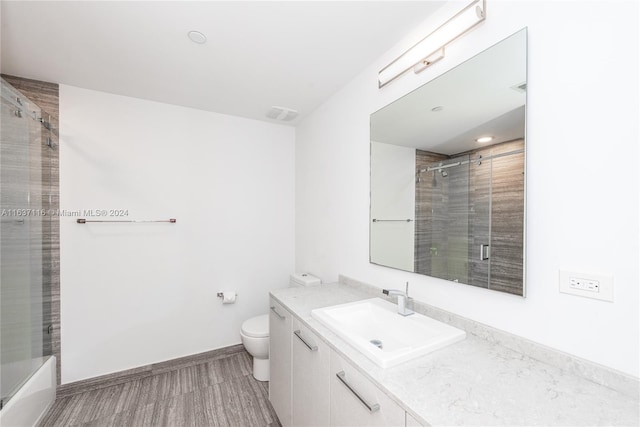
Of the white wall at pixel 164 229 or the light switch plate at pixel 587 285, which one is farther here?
the white wall at pixel 164 229

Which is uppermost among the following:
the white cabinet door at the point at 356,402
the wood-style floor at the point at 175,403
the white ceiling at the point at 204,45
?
the white ceiling at the point at 204,45

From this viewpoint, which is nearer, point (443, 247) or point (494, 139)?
point (494, 139)

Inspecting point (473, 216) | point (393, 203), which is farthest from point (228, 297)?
point (473, 216)

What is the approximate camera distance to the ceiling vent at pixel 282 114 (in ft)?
8.62

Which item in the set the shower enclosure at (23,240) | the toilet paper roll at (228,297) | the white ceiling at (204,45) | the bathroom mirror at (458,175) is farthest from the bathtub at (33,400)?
the bathroom mirror at (458,175)

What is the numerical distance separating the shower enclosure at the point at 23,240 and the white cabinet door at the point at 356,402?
6.06 feet

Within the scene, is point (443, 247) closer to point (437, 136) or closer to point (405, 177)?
point (405, 177)

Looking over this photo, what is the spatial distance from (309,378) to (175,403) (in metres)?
1.33

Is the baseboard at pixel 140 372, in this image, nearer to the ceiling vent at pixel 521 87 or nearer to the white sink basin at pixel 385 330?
the white sink basin at pixel 385 330

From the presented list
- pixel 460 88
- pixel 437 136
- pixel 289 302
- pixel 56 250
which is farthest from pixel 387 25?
pixel 56 250

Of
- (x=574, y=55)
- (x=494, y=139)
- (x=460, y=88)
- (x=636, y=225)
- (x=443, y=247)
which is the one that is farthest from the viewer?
(x=443, y=247)

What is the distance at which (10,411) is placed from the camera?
154cm

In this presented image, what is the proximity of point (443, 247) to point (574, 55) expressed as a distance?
920 millimetres

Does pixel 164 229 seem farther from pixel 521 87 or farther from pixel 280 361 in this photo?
pixel 521 87
